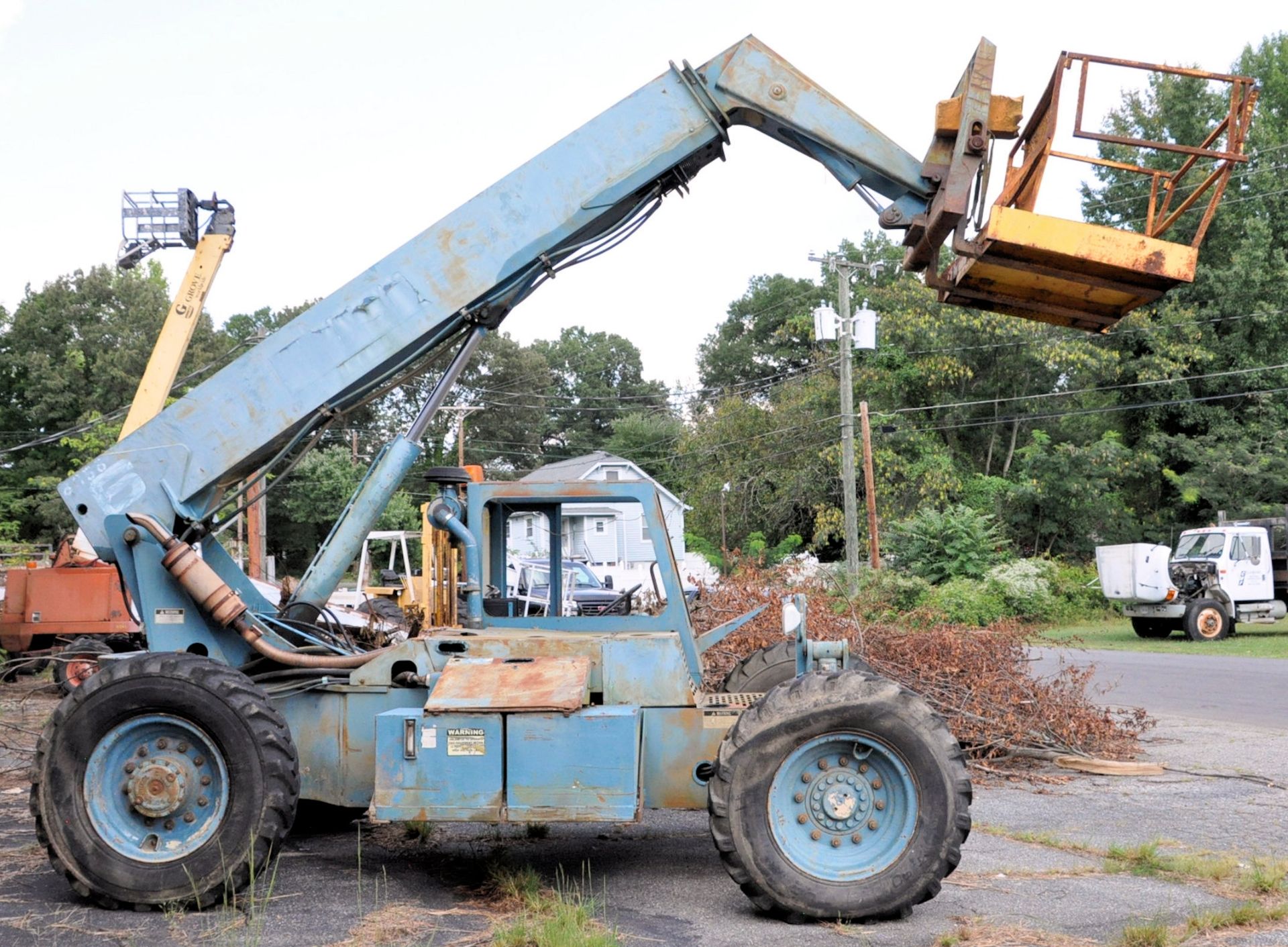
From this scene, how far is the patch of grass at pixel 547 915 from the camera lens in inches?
213

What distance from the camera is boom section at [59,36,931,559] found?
7285mm

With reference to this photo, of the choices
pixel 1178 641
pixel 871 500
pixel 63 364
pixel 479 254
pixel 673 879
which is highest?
pixel 63 364

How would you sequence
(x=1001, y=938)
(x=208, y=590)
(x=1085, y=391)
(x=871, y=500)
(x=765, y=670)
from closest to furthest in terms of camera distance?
(x=1001, y=938)
(x=208, y=590)
(x=765, y=670)
(x=871, y=500)
(x=1085, y=391)

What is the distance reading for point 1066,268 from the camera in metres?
6.79

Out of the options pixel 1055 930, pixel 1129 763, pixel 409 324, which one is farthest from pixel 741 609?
pixel 1055 930

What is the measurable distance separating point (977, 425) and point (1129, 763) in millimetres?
40949

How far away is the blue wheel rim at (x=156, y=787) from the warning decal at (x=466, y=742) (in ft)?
3.95

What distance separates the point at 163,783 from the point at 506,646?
1.89m

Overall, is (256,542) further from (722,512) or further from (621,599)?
(621,599)

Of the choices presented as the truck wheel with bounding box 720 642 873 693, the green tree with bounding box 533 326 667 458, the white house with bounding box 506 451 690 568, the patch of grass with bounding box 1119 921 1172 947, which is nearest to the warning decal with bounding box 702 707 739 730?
the white house with bounding box 506 451 690 568

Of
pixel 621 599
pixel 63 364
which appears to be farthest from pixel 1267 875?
pixel 63 364

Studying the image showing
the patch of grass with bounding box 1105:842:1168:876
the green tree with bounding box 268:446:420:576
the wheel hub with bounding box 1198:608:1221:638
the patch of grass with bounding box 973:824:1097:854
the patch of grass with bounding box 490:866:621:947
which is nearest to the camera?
the patch of grass with bounding box 490:866:621:947

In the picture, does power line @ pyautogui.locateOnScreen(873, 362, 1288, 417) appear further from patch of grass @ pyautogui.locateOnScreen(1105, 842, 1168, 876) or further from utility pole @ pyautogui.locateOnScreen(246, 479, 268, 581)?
patch of grass @ pyautogui.locateOnScreen(1105, 842, 1168, 876)

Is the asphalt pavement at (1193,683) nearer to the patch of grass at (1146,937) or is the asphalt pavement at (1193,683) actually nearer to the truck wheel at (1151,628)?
the truck wheel at (1151,628)
